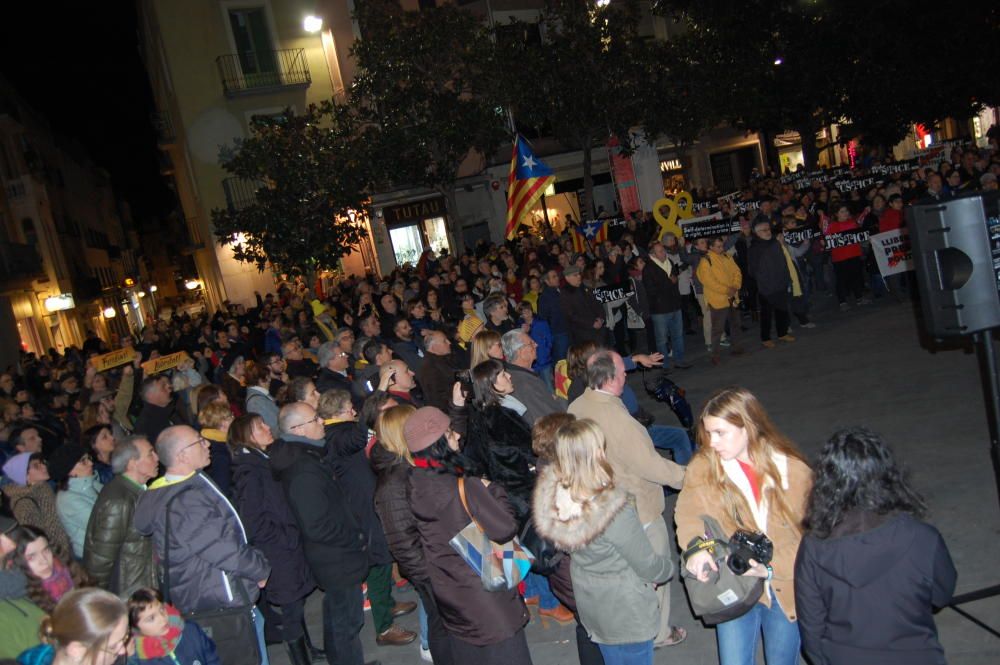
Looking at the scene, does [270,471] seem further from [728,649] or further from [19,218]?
[19,218]

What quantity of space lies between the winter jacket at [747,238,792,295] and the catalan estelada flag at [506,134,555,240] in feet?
15.3

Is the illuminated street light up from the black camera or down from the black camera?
up

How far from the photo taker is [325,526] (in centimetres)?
479

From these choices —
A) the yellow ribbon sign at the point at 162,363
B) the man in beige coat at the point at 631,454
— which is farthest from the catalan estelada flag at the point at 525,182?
the man in beige coat at the point at 631,454

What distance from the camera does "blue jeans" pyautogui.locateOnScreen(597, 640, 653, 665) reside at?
12.3ft

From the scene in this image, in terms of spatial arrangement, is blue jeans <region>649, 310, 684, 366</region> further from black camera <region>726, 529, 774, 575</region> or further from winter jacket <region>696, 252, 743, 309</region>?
black camera <region>726, 529, 774, 575</region>

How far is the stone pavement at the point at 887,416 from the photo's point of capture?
15.7ft

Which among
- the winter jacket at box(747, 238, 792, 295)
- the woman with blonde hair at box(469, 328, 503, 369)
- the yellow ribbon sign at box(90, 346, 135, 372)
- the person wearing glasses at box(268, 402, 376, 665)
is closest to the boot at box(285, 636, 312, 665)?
the person wearing glasses at box(268, 402, 376, 665)

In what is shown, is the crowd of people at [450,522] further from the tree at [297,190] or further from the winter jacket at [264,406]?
the tree at [297,190]

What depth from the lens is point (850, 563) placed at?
2812mm

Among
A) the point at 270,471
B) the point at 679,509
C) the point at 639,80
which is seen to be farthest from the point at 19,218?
the point at 679,509

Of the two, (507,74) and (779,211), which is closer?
(779,211)

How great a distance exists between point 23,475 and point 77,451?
0.50 meters

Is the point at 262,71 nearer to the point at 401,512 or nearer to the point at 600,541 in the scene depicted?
the point at 401,512
